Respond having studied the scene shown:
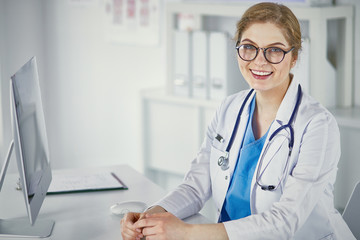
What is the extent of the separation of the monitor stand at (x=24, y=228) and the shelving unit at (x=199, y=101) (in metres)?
1.53

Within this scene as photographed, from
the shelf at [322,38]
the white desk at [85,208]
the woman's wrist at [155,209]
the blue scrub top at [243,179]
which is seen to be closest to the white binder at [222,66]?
the shelf at [322,38]

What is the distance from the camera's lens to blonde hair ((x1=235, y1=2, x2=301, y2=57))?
71.4 inches

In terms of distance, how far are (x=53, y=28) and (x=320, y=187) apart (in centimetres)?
329

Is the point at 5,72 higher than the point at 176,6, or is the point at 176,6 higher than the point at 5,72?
the point at 176,6

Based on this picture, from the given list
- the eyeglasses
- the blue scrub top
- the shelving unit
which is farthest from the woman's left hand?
the shelving unit

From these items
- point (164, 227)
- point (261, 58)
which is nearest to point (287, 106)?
point (261, 58)

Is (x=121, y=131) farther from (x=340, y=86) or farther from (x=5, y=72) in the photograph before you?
(x=340, y=86)

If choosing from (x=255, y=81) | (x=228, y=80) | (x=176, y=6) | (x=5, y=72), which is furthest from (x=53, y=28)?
(x=255, y=81)

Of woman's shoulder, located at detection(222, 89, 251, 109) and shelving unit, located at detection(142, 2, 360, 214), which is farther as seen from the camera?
shelving unit, located at detection(142, 2, 360, 214)

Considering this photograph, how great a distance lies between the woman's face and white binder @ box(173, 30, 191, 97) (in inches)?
58.9

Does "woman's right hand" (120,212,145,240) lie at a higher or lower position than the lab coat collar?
lower

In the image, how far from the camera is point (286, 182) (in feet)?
5.71

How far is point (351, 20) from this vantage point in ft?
9.95

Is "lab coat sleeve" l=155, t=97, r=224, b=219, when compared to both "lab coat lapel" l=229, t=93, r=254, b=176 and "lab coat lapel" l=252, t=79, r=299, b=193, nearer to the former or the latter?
"lab coat lapel" l=229, t=93, r=254, b=176
